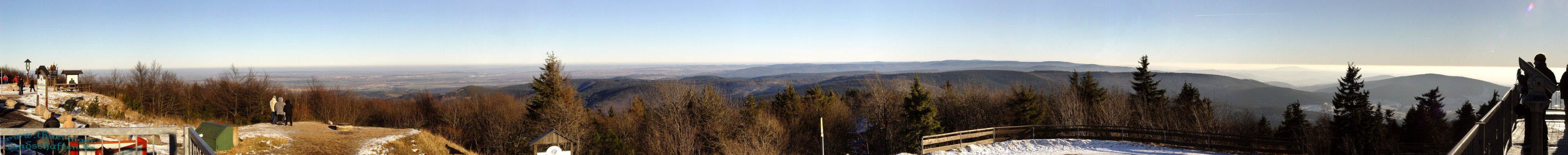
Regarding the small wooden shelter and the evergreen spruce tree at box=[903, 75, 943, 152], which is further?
the evergreen spruce tree at box=[903, 75, 943, 152]

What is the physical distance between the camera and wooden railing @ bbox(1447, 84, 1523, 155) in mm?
4748

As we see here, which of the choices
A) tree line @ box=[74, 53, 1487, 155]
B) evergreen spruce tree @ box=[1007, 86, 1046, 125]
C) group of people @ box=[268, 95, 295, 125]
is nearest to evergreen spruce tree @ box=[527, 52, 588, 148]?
tree line @ box=[74, 53, 1487, 155]

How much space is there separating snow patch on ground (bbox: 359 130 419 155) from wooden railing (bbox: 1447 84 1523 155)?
2201 centimetres

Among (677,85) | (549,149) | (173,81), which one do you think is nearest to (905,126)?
(677,85)

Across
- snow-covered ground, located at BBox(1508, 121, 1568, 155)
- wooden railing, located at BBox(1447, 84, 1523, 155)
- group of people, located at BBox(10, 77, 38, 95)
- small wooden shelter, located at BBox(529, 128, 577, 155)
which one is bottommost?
small wooden shelter, located at BBox(529, 128, 577, 155)

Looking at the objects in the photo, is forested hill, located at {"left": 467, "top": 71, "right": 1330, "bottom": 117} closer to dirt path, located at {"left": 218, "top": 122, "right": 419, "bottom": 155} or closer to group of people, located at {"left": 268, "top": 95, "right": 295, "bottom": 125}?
dirt path, located at {"left": 218, "top": 122, "right": 419, "bottom": 155}

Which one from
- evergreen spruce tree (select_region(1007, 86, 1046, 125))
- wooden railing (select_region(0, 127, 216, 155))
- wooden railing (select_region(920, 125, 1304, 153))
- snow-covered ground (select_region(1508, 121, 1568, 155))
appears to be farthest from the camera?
evergreen spruce tree (select_region(1007, 86, 1046, 125))

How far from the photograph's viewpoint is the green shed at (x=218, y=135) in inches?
644

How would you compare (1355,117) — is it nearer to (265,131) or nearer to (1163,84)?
(1163,84)

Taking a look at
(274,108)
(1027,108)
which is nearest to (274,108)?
(274,108)

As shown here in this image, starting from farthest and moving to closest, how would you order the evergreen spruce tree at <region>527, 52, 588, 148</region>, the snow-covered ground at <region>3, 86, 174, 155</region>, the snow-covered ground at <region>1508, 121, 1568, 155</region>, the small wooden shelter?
the evergreen spruce tree at <region>527, 52, 588, 148</region> → the snow-covered ground at <region>3, 86, 174, 155</region> → the small wooden shelter → the snow-covered ground at <region>1508, 121, 1568, 155</region>

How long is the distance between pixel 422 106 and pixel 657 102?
98.2 ft

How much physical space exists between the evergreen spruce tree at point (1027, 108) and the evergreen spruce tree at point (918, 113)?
9.47 m

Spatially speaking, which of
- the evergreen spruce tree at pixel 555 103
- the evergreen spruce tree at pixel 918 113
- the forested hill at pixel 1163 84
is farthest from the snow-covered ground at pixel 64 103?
the forested hill at pixel 1163 84
